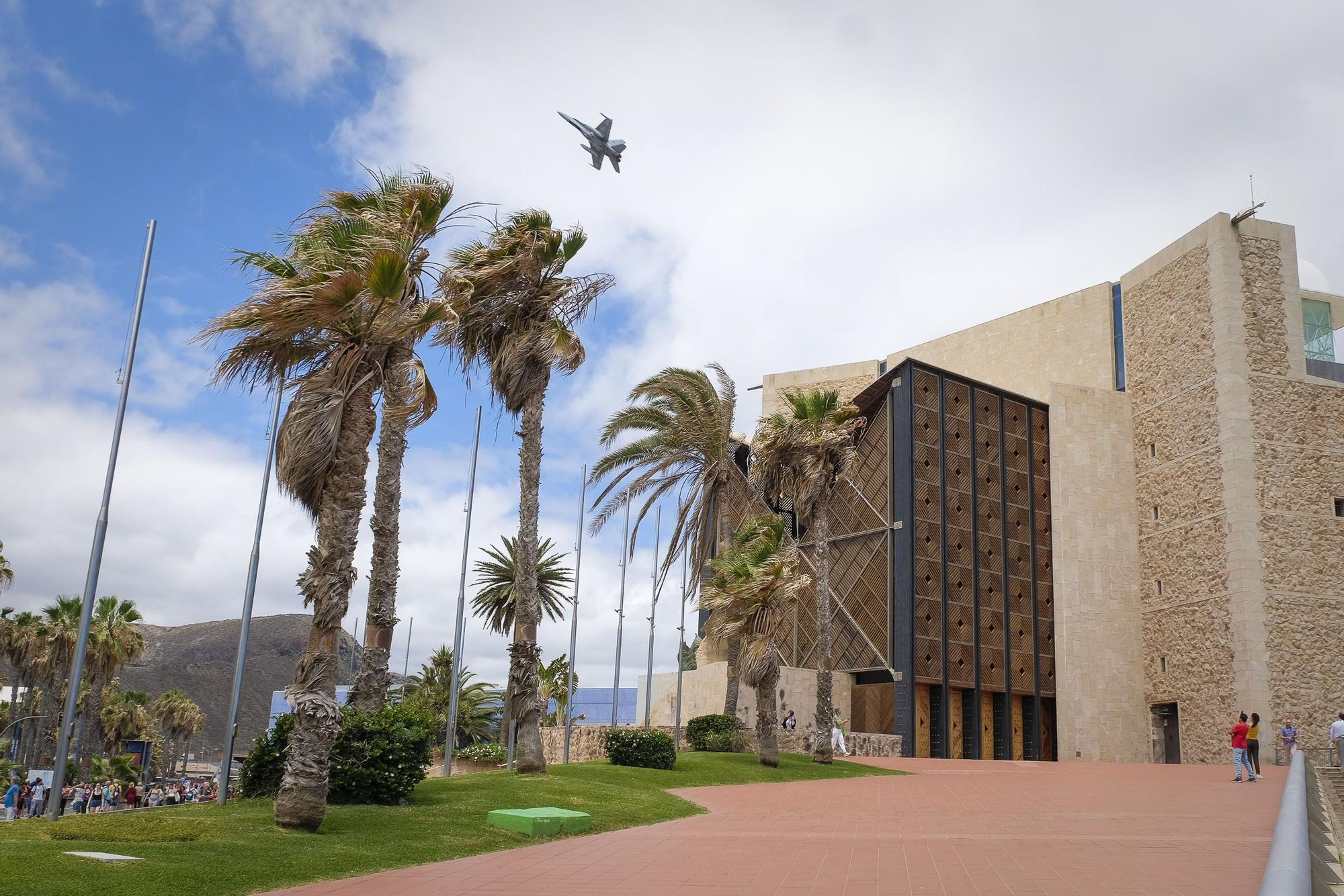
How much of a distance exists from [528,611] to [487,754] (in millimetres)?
13601

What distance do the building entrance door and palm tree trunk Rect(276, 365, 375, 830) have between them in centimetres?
3295

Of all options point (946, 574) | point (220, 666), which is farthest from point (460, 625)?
point (220, 666)

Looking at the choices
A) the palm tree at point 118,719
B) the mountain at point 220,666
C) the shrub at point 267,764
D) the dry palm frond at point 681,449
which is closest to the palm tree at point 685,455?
the dry palm frond at point 681,449

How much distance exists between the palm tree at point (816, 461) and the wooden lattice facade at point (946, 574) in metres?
9.49

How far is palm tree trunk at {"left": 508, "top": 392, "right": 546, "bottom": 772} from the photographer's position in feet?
63.6

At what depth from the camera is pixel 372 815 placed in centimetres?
1322

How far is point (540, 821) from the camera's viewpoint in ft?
41.9

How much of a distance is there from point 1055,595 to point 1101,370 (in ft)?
30.7

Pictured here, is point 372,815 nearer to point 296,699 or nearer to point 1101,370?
point 296,699

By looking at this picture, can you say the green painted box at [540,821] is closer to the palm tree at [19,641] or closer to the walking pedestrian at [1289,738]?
the walking pedestrian at [1289,738]

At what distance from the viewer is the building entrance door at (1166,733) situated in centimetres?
3681

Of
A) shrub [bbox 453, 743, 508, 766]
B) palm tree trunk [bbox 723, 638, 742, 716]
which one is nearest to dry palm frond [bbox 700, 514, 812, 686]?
palm tree trunk [bbox 723, 638, 742, 716]

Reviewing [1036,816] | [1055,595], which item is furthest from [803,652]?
[1036,816]

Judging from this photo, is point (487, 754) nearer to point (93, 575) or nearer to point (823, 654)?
point (823, 654)
